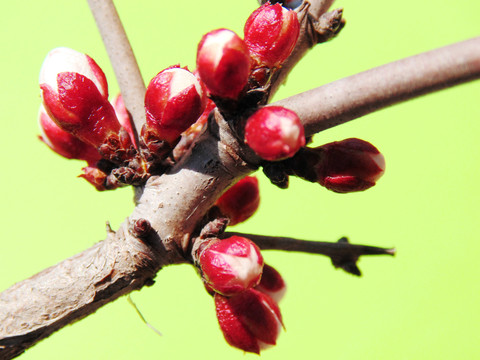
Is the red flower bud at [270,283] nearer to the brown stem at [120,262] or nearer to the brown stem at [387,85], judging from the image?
the brown stem at [120,262]

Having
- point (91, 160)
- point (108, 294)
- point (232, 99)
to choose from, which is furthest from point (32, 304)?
point (232, 99)

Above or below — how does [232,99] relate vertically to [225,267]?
above

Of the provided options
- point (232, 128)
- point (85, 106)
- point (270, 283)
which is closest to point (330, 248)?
point (270, 283)

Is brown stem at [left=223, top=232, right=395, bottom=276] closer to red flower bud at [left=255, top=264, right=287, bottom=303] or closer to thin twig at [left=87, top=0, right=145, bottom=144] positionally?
red flower bud at [left=255, top=264, right=287, bottom=303]

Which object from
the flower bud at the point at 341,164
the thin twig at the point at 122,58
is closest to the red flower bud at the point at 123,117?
the thin twig at the point at 122,58

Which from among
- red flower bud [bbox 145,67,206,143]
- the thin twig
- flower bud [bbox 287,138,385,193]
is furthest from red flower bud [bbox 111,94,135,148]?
flower bud [bbox 287,138,385,193]

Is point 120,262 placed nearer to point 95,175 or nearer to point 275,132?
point 95,175

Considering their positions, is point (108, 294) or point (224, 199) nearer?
point (108, 294)

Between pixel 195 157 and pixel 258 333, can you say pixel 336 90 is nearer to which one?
pixel 195 157
